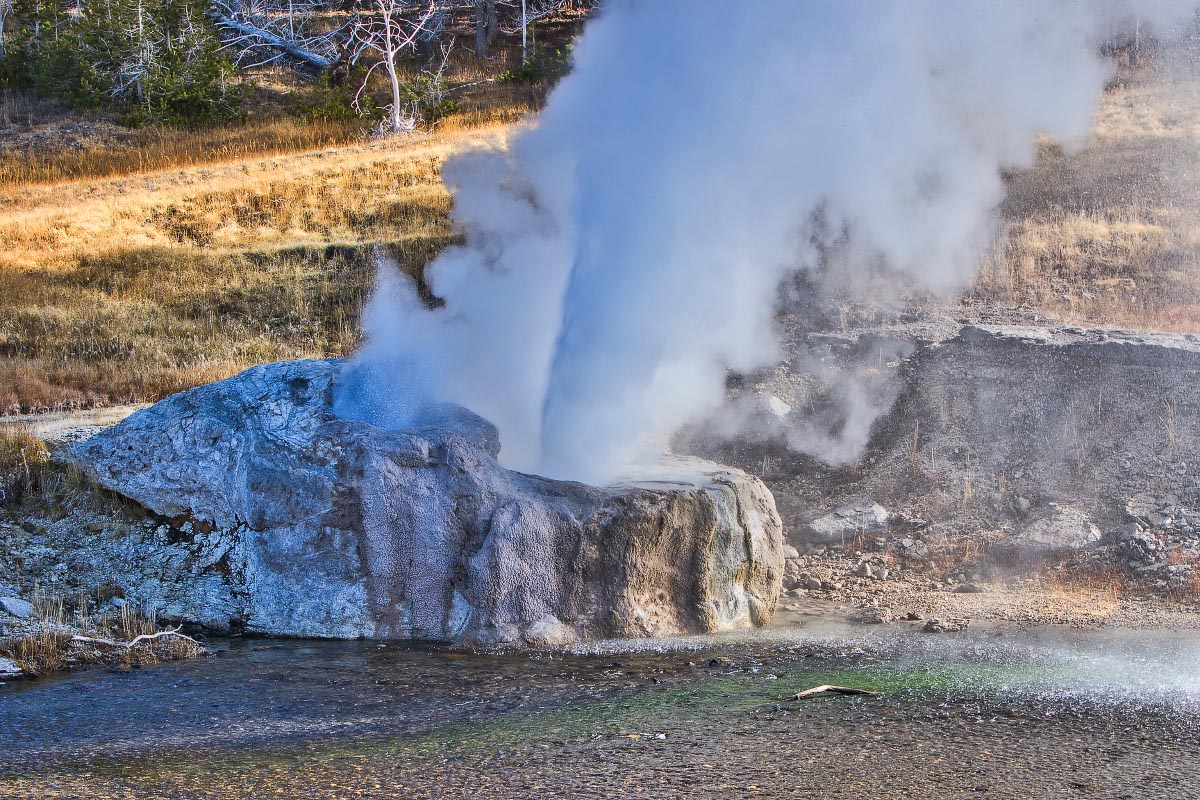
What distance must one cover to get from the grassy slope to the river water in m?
6.32

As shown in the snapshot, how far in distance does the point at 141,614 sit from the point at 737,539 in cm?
324

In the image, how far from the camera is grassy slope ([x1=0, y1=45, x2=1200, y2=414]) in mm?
12281

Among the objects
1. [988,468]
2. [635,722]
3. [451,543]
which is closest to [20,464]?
[451,543]

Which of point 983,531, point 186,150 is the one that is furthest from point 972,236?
point 186,150

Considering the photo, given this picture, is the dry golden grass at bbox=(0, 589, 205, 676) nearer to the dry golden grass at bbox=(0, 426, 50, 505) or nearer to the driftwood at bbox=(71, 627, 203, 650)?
the driftwood at bbox=(71, 627, 203, 650)

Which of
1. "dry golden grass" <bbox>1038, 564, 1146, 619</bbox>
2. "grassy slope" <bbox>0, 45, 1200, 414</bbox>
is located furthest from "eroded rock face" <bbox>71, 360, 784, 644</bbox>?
"grassy slope" <bbox>0, 45, 1200, 414</bbox>

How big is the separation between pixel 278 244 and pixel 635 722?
13.9 meters

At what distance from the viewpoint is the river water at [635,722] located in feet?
13.9

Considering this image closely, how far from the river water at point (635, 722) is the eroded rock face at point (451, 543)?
25 cm

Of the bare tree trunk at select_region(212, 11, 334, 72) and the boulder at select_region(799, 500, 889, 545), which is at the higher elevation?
the bare tree trunk at select_region(212, 11, 334, 72)

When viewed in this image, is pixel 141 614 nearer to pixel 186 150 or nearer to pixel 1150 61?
pixel 186 150

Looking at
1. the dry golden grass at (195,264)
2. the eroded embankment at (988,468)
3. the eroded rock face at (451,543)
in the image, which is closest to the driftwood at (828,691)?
the eroded rock face at (451,543)

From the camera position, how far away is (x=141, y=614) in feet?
21.7

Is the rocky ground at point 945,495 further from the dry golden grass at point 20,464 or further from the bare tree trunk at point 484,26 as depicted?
the bare tree trunk at point 484,26
